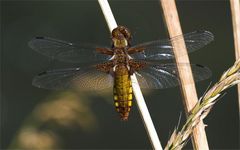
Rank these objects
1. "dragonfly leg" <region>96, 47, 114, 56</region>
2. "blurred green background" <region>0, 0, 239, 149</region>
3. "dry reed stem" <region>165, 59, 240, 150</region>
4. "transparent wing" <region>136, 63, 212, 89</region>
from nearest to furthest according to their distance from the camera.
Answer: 1. "dry reed stem" <region>165, 59, 240, 150</region>
2. "transparent wing" <region>136, 63, 212, 89</region>
3. "dragonfly leg" <region>96, 47, 114, 56</region>
4. "blurred green background" <region>0, 0, 239, 149</region>

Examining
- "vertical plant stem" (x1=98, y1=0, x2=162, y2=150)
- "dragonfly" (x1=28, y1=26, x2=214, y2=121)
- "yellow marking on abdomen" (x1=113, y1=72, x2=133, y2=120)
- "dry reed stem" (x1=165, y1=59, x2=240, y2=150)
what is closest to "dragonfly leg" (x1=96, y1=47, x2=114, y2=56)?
"dragonfly" (x1=28, y1=26, x2=214, y2=121)

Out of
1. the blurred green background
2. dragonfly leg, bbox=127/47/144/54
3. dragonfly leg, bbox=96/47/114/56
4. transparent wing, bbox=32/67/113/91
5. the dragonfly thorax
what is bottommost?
the blurred green background

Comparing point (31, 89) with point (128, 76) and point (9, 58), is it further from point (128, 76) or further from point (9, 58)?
point (128, 76)

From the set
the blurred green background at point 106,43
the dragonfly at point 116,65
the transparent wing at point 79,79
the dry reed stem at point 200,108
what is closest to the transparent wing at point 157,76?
the dragonfly at point 116,65

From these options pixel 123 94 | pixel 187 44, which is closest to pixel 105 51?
pixel 123 94

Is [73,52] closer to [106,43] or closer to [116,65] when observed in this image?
[116,65]

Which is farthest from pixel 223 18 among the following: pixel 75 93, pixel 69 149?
pixel 75 93

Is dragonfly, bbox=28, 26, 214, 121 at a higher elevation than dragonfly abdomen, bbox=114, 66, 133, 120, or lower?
higher

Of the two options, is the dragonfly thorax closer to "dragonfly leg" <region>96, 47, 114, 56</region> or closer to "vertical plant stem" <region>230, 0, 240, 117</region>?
"dragonfly leg" <region>96, 47, 114, 56</region>

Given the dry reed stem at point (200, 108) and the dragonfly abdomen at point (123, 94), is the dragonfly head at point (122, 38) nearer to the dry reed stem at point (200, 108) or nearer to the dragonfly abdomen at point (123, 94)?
the dragonfly abdomen at point (123, 94)
